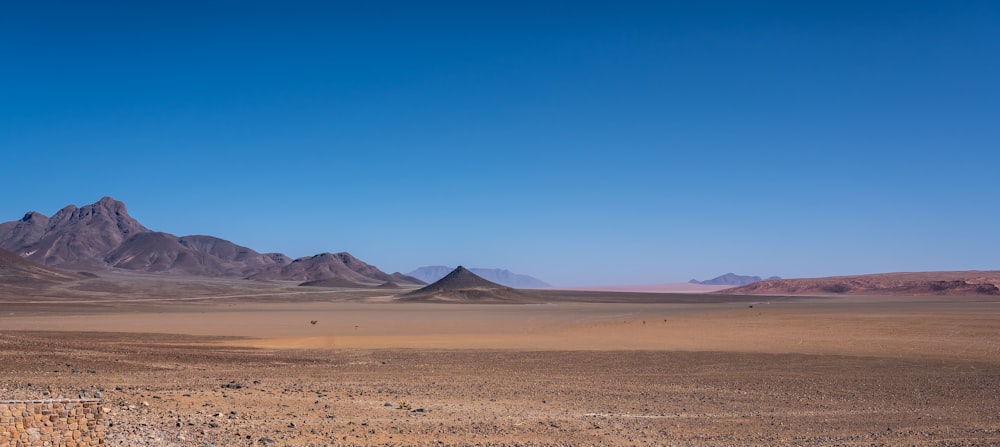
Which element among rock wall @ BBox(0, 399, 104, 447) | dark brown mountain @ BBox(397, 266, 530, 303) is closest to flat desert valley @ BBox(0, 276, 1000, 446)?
rock wall @ BBox(0, 399, 104, 447)

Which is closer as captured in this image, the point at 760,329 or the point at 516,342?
the point at 516,342

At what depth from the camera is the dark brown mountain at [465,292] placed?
10100 centimetres

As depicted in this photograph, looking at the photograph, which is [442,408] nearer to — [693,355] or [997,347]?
[693,355]

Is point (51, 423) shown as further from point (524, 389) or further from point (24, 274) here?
point (24, 274)

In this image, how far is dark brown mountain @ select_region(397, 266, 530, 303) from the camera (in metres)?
101

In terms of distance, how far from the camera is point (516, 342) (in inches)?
1265

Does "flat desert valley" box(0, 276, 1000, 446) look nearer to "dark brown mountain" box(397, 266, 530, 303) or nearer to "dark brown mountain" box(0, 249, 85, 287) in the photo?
"dark brown mountain" box(397, 266, 530, 303)

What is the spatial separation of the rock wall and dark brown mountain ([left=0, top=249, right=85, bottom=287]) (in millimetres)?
115294

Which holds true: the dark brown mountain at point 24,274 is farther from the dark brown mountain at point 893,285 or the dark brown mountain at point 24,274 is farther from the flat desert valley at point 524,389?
the dark brown mountain at point 893,285

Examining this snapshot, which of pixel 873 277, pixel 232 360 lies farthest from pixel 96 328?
pixel 873 277

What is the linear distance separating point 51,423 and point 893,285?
6470 inches

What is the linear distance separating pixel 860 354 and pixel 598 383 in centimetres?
1159

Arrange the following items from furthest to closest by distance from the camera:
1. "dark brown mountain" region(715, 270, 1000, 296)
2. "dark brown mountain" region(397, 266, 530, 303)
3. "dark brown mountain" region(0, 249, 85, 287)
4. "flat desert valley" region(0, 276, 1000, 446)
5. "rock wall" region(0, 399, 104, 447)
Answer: "dark brown mountain" region(715, 270, 1000, 296) → "dark brown mountain" region(0, 249, 85, 287) → "dark brown mountain" region(397, 266, 530, 303) → "flat desert valley" region(0, 276, 1000, 446) → "rock wall" region(0, 399, 104, 447)

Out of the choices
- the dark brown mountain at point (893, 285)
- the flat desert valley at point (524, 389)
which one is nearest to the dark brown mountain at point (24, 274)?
the flat desert valley at point (524, 389)
